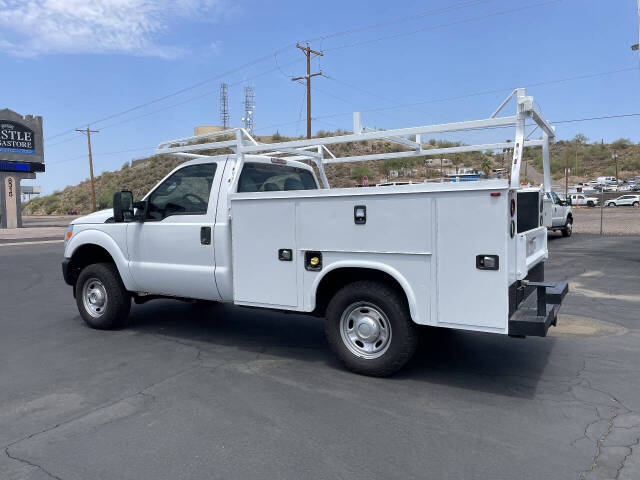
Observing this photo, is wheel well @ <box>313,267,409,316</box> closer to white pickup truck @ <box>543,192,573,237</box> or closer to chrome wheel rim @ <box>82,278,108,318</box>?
chrome wheel rim @ <box>82,278,108,318</box>

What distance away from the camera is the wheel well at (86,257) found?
7.11 metres

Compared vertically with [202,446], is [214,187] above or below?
above

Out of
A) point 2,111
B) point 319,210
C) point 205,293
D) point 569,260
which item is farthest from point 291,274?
point 2,111

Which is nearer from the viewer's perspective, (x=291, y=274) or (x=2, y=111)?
(x=291, y=274)

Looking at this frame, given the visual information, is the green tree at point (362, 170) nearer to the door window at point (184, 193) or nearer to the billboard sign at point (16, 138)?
the door window at point (184, 193)

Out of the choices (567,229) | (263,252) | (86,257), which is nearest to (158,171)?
(567,229)

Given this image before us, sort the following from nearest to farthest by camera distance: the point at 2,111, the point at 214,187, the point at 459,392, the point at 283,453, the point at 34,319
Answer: the point at 283,453 → the point at 459,392 → the point at 214,187 → the point at 34,319 → the point at 2,111

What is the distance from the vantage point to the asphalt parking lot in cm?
339

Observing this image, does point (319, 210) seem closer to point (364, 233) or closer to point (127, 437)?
point (364, 233)

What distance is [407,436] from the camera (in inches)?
148

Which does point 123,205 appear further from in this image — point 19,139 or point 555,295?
point 19,139

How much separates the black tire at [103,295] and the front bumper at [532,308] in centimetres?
469

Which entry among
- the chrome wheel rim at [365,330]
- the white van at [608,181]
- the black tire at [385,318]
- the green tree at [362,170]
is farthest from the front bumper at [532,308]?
the white van at [608,181]

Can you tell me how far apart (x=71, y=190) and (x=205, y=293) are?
89337 mm
